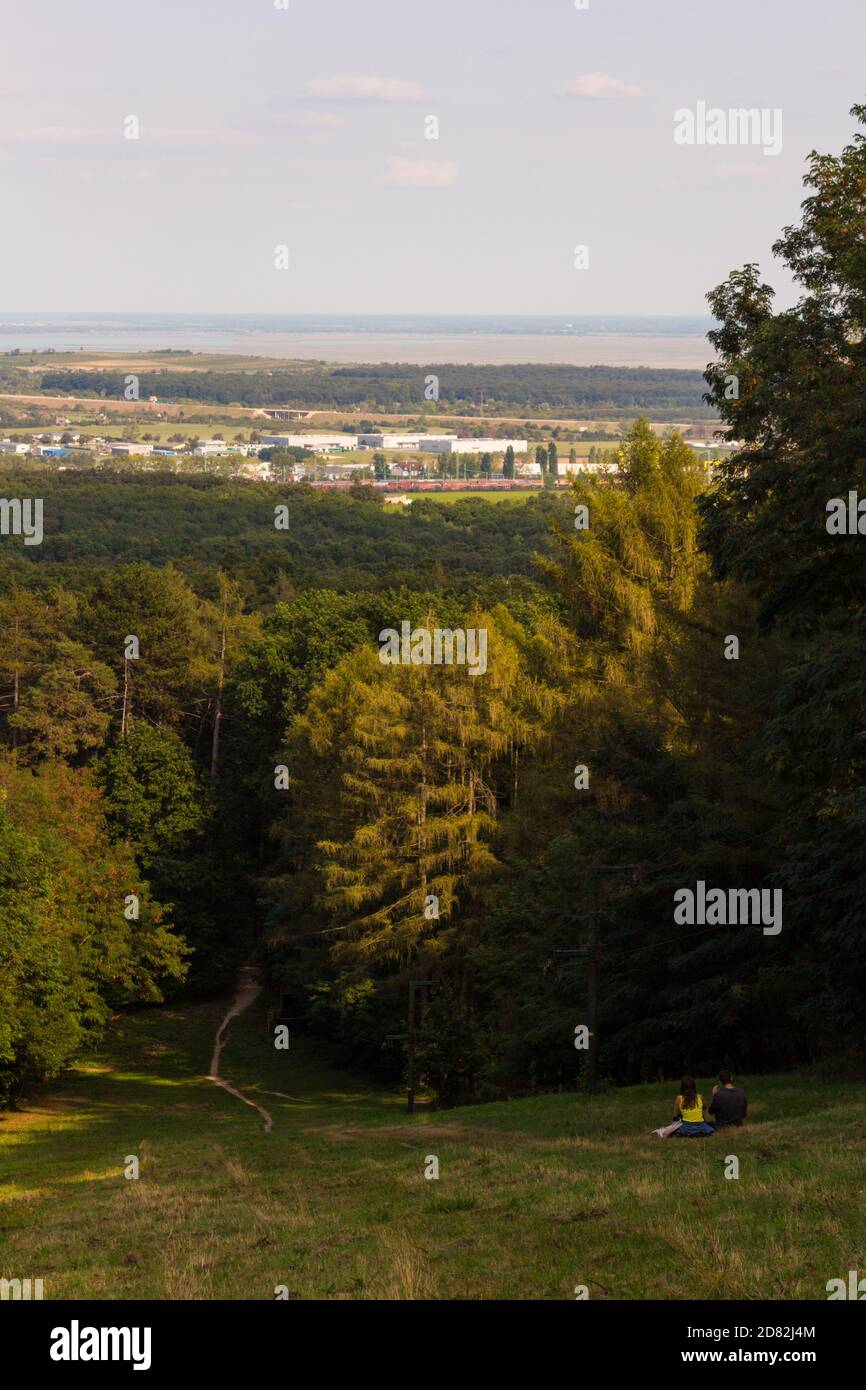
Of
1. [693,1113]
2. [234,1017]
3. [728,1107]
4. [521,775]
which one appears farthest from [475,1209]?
[234,1017]

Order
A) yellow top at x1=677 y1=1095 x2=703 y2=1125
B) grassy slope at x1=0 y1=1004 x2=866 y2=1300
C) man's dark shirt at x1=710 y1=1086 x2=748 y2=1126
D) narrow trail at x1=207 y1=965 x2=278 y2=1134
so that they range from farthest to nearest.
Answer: narrow trail at x1=207 y1=965 x2=278 y2=1134 < man's dark shirt at x1=710 y1=1086 x2=748 y2=1126 < yellow top at x1=677 y1=1095 x2=703 y2=1125 < grassy slope at x1=0 y1=1004 x2=866 y2=1300

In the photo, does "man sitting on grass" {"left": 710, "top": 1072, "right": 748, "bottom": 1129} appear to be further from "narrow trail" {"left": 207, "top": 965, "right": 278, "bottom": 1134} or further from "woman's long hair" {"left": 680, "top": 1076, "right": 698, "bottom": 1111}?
"narrow trail" {"left": 207, "top": 965, "right": 278, "bottom": 1134}

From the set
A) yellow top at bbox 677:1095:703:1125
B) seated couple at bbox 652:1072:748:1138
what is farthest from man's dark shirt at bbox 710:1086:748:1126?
yellow top at bbox 677:1095:703:1125

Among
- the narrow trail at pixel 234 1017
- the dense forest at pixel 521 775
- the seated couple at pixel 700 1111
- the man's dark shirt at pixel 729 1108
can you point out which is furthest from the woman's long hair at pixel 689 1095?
the narrow trail at pixel 234 1017

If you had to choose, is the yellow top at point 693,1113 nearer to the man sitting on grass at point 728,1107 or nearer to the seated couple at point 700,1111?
the seated couple at point 700,1111

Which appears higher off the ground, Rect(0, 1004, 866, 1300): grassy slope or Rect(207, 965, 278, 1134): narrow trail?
Rect(0, 1004, 866, 1300): grassy slope

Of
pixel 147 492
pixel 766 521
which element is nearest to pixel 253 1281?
pixel 766 521

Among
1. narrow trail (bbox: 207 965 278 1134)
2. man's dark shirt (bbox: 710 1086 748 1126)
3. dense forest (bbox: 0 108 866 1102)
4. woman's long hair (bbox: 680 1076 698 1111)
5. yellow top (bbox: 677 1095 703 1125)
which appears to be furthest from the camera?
narrow trail (bbox: 207 965 278 1134)

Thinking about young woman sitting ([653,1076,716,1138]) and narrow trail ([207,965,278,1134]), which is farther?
narrow trail ([207,965,278,1134])
